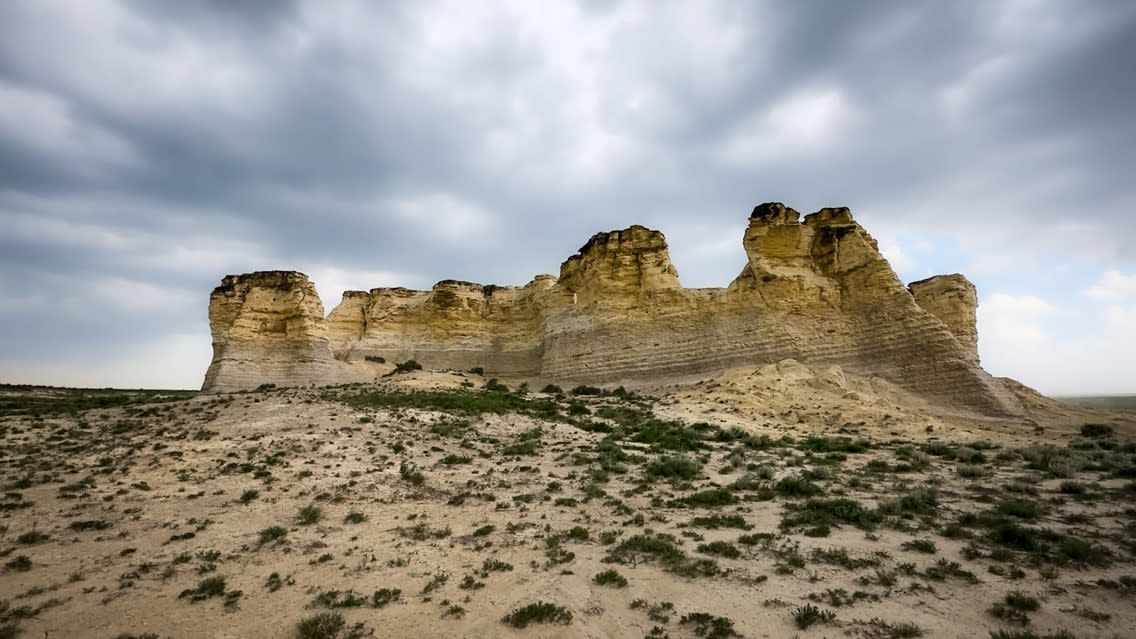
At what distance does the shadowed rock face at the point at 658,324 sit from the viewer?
26906 mm

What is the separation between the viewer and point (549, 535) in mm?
7977

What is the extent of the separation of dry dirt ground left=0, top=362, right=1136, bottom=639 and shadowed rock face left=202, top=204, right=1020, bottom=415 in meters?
11.6

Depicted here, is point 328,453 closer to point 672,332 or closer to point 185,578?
point 185,578

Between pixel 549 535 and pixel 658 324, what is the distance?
26.7 meters

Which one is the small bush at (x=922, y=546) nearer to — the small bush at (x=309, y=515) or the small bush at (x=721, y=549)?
the small bush at (x=721, y=549)

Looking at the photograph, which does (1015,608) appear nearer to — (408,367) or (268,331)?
(408,367)

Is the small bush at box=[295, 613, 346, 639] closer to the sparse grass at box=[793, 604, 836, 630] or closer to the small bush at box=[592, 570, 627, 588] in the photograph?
the small bush at box=[592, 570, 627, 588]

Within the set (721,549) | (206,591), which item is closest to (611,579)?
(721,549)

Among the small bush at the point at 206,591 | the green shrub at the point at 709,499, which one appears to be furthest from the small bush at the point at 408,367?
the small bush at the point at 206,591

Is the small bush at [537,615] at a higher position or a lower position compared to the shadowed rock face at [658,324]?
lower

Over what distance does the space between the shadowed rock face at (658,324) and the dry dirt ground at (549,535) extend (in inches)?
458

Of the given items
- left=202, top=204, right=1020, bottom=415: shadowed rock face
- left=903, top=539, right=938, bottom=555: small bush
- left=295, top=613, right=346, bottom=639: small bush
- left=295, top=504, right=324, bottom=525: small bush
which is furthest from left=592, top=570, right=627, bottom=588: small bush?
left=202, top=204, right=1020, bottom=415: shadowed rock face

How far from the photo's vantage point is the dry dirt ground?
17.6ft

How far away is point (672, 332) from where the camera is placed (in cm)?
3312
